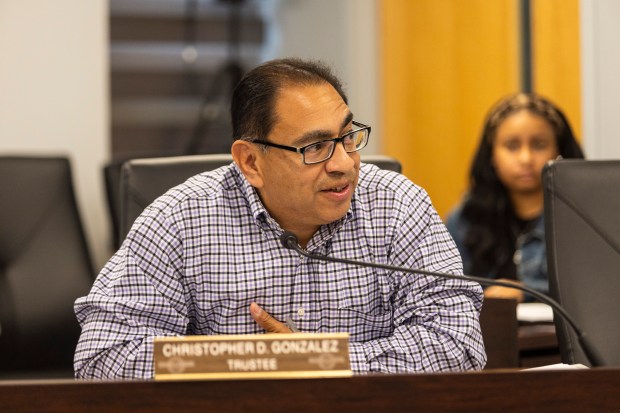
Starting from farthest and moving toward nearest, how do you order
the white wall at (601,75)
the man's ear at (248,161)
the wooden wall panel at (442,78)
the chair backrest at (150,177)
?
the wooden wall panel at (442,78)
the white wall at (601,75)
the chair backrest at (150,177)
the man's ear at (248,161)

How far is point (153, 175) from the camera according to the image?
1.88 m

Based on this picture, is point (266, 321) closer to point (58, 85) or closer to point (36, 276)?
point (36, 276)

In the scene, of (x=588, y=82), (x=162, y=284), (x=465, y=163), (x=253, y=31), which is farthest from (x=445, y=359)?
(x=253, y=31)

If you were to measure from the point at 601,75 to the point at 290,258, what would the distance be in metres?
1.61

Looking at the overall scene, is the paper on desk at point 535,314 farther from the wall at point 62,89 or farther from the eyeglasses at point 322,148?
the wall at point 62,89

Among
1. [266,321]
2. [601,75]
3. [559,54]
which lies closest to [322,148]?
[266,321]

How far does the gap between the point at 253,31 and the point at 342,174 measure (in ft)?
11.0

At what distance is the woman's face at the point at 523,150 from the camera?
2701 mm

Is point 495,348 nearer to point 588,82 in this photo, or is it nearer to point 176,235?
point 176,235

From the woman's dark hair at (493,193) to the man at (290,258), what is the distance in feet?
3.33

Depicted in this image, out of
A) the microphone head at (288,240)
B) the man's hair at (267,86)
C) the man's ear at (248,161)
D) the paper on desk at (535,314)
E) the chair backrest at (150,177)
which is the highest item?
the man's hair at (267,86)

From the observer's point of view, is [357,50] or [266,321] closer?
[266,321]

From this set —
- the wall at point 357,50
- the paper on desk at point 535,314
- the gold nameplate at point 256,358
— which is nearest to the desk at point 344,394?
the gold nameplate at point 256,358

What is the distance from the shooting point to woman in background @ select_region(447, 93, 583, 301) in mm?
2637
